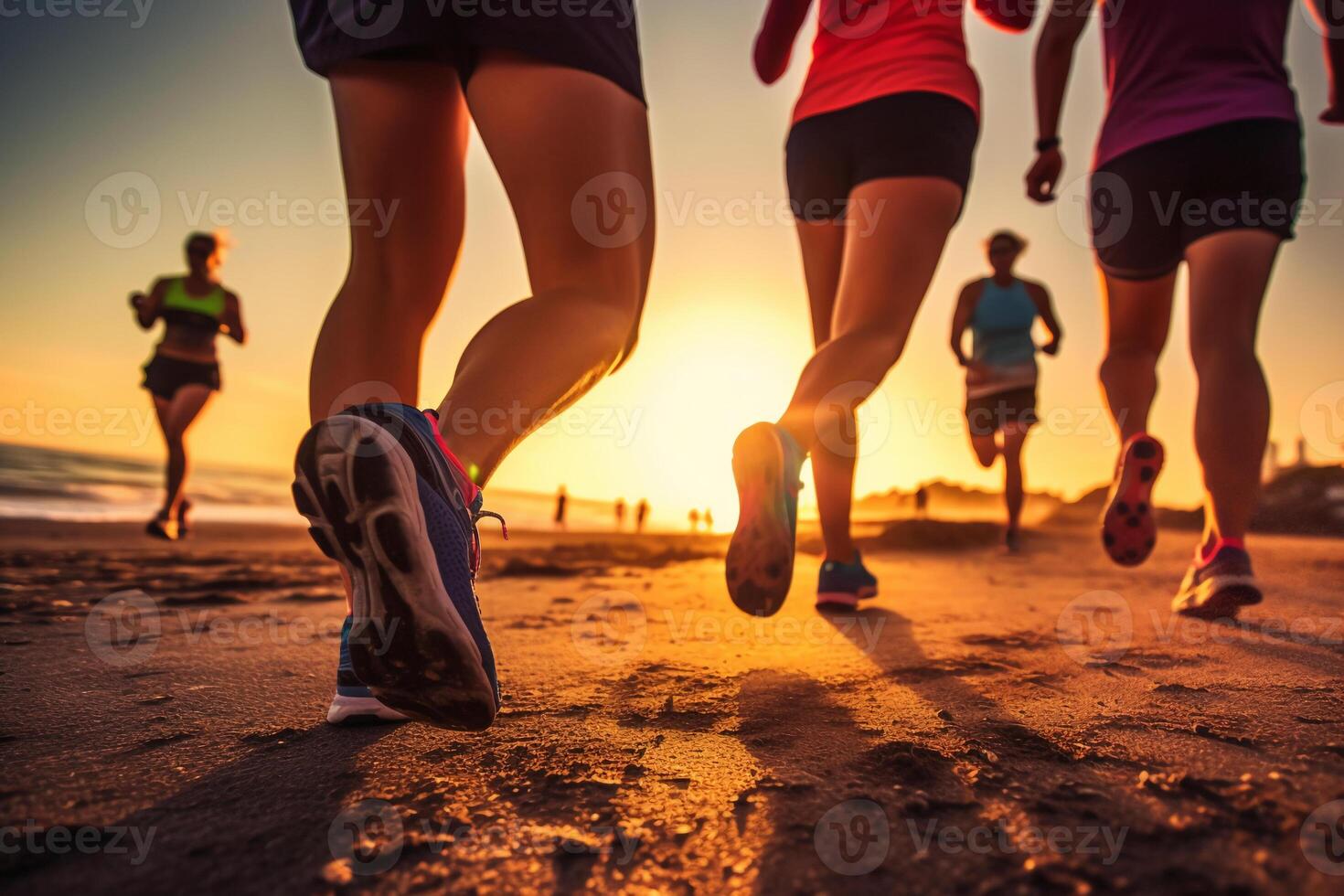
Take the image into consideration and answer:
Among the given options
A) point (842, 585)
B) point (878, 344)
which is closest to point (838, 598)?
point (842, 585)

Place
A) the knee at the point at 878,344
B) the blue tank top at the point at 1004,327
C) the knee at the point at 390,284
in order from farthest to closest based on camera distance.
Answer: the blue tank top at the point at 1004,327 < the knee at the point at 878,344 < the knee at the point at 390,284

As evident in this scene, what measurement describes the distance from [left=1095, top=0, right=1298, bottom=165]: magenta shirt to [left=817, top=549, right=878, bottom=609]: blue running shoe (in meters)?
1.67

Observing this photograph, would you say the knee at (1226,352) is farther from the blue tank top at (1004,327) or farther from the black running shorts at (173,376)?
the black running shorts at (173,376)

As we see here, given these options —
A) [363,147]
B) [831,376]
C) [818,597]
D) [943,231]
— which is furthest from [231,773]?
[943,231]

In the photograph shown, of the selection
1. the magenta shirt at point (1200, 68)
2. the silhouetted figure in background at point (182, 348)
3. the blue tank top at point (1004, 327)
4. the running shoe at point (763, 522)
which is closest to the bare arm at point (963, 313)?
the blue tank top at point (1004, 327)

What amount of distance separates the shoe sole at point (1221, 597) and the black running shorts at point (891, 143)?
4.34ft

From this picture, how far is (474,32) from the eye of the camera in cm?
118

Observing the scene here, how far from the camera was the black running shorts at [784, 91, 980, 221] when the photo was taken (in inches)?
81.9

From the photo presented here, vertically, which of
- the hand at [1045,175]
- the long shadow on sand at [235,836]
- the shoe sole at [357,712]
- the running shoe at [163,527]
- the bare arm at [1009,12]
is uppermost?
the bare arm at [1009,12]

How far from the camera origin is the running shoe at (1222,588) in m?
1.95

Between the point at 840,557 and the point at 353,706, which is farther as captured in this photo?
the point at 840,557

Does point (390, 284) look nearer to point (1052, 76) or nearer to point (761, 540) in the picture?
point (761, 540)

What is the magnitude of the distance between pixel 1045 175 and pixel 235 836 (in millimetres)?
3067

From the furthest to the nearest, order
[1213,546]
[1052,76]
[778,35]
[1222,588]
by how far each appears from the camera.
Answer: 1. [1052,76]
2. [778,35]
3. [1213,546]
4. [1222,588]
